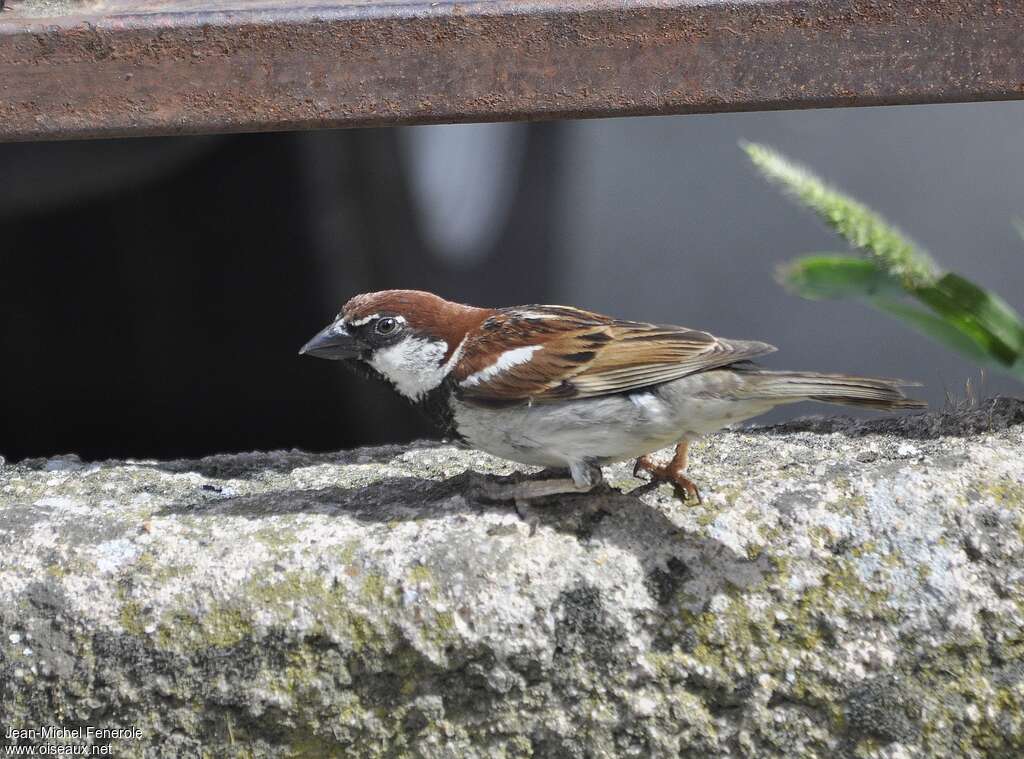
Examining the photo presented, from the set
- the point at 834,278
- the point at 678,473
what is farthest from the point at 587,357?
the point at 834,278

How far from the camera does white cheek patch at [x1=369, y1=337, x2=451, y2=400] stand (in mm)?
2287

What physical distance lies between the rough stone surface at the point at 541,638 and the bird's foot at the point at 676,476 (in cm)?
13

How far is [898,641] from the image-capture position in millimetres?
1899

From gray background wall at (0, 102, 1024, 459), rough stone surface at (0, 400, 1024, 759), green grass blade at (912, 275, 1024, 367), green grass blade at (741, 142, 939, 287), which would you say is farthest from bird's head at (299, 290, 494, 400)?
gray background wall at (0, 102, 1024, 459)

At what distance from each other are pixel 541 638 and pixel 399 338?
0.67m

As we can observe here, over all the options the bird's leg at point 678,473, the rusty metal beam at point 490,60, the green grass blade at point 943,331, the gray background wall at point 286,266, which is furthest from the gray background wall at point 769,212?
the rusty metal beam at point 490,60

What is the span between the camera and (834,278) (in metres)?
2.82

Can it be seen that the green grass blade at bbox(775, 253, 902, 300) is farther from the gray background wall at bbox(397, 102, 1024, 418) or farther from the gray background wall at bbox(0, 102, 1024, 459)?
the gray background wall at bbox(397, 102, 1024, 418)

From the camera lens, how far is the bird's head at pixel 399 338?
2264mm

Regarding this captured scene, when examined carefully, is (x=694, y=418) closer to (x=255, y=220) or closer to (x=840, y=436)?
(x=840, y=436)

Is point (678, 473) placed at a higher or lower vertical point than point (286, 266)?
higher

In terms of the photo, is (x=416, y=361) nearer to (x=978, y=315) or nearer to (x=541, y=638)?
(x=541, y=638)

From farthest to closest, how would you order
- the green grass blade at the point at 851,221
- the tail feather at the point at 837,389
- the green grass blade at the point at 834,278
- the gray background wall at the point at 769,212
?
the gray background wall at the point at 769,212 < the green grass blade at the point at 834,278 < the green grass blade at the point at 851,221 < the tail feather at the point at 837,389

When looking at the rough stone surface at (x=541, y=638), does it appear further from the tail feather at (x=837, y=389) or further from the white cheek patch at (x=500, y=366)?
the white cheek patch at (x=500, y=366)
